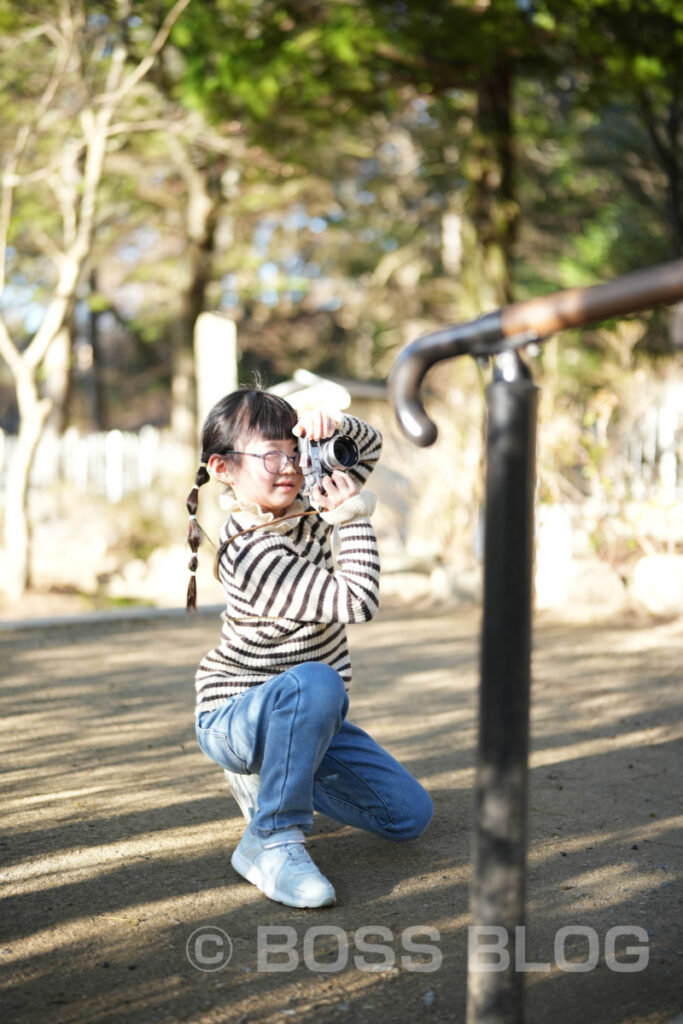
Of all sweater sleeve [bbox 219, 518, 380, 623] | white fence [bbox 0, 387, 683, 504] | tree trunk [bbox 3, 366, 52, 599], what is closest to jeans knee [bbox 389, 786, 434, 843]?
sweater sleeve [bbox 219, 518, 380, 623]

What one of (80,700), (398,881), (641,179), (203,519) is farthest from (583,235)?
(398,881)

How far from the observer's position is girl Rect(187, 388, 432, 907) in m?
2.44

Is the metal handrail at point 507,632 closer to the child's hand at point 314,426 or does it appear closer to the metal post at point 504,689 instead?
the metal post at point 504,689

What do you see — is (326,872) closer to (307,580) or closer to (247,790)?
(247,790)

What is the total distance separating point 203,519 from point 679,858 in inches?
296

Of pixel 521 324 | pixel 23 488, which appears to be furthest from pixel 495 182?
pixel 521 324

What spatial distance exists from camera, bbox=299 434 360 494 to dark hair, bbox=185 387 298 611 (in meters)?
0.16

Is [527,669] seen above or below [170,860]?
above

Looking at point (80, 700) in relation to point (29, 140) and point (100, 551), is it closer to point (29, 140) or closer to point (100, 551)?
point (100, 551)

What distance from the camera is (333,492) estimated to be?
2436 millimetres

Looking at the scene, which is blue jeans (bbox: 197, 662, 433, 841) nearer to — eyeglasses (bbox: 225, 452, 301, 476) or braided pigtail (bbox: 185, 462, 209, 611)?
braided pigtail (bbox: 185, 462, 209, 611)

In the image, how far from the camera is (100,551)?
921 cm

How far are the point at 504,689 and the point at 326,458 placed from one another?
1.04 m

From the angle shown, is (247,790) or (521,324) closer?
(521,324)
